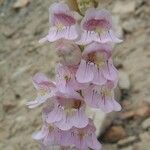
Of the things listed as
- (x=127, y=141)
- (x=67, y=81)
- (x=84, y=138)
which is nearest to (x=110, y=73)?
(x=67, y=81)

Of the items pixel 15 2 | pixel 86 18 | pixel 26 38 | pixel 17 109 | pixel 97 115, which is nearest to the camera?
pixel 86 18

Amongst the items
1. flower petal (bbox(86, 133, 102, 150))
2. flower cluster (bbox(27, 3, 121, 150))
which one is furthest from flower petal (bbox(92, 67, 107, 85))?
flower petal (bbox(86, 133, 102, 150))

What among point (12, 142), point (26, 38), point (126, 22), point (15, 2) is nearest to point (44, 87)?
point (12, 142)

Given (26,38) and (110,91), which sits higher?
(110,91)

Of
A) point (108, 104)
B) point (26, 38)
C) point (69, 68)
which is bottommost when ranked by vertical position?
point (26, 38)

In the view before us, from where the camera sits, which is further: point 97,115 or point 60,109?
point 97,115

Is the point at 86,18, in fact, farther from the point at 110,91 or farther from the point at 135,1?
the point at 135,1

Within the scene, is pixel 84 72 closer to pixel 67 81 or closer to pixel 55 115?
pixel 67 81
